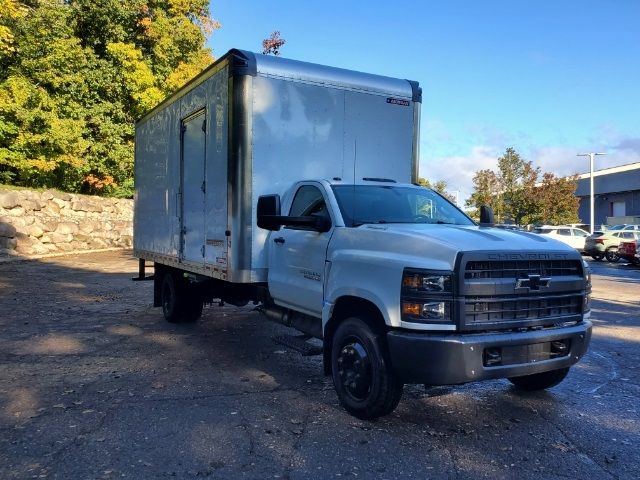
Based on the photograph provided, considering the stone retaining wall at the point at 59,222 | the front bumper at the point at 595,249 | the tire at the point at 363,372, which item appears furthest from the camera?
the front bumper at the point at 595,249

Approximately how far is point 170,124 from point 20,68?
17099 millimetres

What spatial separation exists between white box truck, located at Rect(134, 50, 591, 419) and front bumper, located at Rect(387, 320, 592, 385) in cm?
1

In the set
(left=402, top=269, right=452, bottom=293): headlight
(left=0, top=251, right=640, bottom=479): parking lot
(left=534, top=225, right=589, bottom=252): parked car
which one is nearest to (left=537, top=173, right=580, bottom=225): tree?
(left=534, top=225, right=589, bottom=252): parked car

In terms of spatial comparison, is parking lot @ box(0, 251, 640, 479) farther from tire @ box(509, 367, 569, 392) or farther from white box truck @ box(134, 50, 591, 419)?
white box truck @ box(134, 50, 591, 419)

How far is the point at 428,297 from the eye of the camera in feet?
13.7

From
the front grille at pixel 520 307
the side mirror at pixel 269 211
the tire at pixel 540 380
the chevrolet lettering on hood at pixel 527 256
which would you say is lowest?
the tire at pixel 540 380

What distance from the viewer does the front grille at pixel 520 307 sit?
423cm

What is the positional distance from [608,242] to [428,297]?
2738 cm

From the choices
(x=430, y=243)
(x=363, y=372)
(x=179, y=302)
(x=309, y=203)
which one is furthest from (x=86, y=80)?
(x=430, y=243)

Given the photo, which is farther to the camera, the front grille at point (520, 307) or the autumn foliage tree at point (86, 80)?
the autumn foliage tree at point (86, 80)

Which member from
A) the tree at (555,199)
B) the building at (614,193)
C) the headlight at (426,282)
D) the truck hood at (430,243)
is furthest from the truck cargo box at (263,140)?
the building at (614,193)

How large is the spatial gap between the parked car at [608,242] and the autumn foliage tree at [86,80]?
20.4m

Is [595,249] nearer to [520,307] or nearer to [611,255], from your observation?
[611,255]

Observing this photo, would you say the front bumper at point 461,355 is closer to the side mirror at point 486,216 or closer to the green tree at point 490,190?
the side mirror at point 486,216
